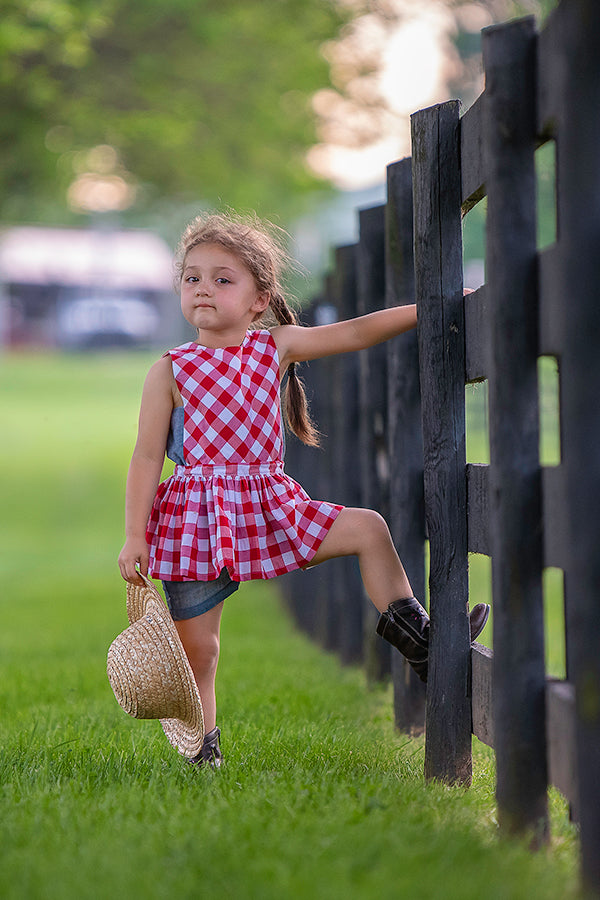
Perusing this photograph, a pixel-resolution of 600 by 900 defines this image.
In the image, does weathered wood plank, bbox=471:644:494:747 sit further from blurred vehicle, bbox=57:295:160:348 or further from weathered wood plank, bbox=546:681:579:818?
blurred vehicle, bbox=57:295:160:348

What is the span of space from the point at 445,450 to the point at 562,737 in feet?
3.75

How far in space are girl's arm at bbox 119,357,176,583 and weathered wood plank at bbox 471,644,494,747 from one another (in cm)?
101

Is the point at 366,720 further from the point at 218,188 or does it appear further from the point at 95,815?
the point at 218,188

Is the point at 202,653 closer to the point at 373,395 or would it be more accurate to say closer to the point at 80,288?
the point at 373,395

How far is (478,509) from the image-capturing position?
10.9 ft

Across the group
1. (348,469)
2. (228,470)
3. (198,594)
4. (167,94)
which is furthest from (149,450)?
(167,94)

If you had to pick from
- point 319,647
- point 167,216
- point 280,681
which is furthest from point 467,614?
point 167,216

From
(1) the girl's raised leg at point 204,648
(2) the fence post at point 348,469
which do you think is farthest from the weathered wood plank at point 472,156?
(2) the fence post at point 348,469

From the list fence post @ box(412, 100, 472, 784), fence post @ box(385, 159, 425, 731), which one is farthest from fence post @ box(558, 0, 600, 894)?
fence post @ box(385, 159, 425, 731)

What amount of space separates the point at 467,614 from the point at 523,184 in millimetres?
1332

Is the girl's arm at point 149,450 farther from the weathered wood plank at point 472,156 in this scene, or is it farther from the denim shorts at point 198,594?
the weathered wood plank at point 472,156

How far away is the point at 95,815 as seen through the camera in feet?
9.41

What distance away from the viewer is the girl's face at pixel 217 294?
3.64 metres

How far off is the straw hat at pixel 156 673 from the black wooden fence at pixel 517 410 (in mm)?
715
